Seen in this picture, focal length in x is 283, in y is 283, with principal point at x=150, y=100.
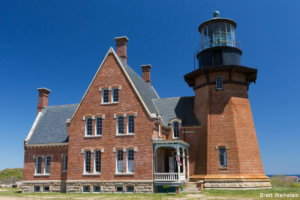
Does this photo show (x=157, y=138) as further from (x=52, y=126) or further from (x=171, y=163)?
(x=52, y=126)

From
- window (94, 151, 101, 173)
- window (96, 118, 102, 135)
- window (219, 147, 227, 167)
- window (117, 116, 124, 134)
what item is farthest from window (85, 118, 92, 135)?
window (219, 147, 227, 167)

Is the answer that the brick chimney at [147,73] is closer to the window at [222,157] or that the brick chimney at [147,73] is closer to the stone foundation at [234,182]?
the window at [222,157]

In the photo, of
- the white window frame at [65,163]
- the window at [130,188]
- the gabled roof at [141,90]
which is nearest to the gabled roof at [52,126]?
the white window frame at [65,163]

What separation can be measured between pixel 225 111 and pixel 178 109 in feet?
16.8

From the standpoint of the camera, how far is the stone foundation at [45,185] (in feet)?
88.2

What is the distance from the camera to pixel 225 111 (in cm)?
2559

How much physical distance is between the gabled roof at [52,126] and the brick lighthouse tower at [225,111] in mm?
13769

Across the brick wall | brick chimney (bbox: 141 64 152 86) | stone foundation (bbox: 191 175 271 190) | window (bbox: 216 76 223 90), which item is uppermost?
brick chimney (bbox: 141 64 152 86)

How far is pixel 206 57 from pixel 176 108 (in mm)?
5932

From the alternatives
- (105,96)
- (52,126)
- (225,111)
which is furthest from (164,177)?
(52,126)

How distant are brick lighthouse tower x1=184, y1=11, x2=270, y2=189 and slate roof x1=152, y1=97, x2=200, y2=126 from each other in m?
0.72

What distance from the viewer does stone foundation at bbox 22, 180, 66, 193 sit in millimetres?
26891

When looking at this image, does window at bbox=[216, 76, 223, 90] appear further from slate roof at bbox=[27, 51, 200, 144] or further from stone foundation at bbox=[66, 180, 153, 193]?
stone foundation at bbox=[66, 180, 153, 193]

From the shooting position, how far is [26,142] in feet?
96.1
